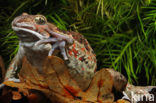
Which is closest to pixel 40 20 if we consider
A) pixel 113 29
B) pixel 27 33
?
pixel 27 33

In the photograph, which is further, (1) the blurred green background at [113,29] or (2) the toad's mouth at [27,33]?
(1) the blurred green background at [113,29]

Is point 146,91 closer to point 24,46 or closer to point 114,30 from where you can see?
point 114,30

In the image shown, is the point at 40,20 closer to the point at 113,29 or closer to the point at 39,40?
the point at 39,40

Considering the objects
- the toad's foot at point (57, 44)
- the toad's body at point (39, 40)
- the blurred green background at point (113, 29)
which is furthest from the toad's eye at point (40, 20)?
the blurred green background at point (113, 29)

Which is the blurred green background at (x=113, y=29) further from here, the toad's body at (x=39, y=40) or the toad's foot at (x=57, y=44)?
the toad's foot at (x=57, y=44)

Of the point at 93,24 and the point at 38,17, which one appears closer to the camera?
the point at 38,17

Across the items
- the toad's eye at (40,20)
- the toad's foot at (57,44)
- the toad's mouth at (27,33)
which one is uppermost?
the toad's eye at (40,20)

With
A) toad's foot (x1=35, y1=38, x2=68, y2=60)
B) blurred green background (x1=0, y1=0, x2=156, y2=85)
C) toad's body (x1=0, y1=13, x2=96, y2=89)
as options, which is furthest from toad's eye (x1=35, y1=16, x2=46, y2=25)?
blurred green background (x1=0, y1=0, x2=156, y2=85)

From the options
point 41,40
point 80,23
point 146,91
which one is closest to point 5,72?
point 41,40
